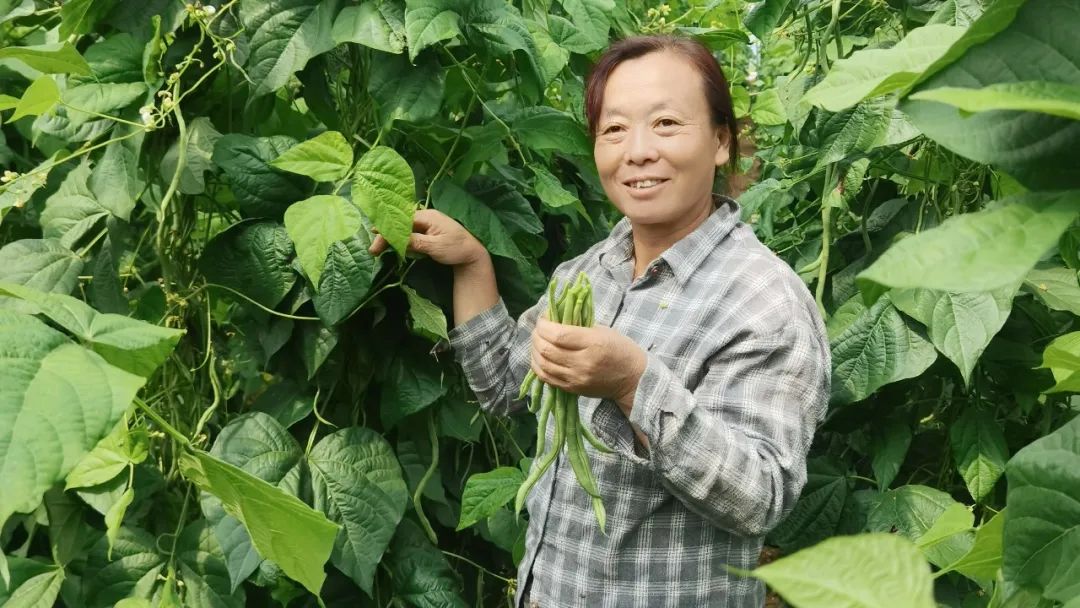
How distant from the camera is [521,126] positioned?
59.9 inches

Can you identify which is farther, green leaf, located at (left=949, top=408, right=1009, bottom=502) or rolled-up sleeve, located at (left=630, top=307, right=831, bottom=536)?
green leaf, located at (left=949, top=408, right=1009, bottom=502)

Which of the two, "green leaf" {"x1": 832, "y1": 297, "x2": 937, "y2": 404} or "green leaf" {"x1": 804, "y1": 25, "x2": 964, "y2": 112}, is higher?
"green leaf" {"x1": 804, "y1": 25, "x2": 964, "y2": 112}

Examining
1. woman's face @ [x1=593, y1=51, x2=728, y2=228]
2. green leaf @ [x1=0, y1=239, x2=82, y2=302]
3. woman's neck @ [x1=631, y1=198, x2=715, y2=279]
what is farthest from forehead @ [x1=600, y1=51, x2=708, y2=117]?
green leaf @ [x1=0, y1=239, x2=82, y2=302]

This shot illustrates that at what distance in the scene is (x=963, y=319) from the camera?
4.60 feet

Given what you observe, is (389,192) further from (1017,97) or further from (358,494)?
(1017,97)

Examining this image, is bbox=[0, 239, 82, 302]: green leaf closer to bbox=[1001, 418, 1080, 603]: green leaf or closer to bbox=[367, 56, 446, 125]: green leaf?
bbox=[367, 56, 446, 125]: green leaf

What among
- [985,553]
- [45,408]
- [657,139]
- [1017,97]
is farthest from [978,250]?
[657,139]

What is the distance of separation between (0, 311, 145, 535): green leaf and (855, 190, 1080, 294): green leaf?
43 centimetres

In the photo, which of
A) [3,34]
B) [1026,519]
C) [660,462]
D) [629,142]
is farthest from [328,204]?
[1026,519]

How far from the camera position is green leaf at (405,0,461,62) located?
1273 mm

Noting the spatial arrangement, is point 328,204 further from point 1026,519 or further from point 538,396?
point 1026,519

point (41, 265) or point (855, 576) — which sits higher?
point (855, 576)

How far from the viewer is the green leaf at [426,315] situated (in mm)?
1417

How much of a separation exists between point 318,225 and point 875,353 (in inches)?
28.5
